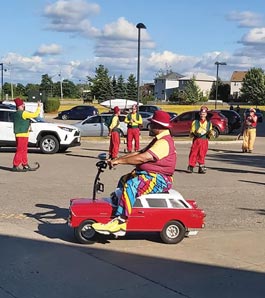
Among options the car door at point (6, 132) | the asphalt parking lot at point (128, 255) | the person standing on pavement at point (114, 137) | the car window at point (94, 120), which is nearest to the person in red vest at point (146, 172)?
the asphalt parking lot at point (128, 255)

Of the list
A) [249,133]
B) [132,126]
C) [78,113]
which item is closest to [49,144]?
[132,126]

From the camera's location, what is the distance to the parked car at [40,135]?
64.9 feet

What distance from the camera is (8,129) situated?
19.8 meters

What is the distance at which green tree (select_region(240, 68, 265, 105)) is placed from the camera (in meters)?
126

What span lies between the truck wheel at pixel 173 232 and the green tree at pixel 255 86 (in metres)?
123

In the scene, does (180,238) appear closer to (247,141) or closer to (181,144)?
(247,141)

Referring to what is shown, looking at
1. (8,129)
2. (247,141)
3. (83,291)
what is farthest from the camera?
(247,141)

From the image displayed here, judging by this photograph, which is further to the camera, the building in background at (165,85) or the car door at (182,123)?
the building in background at (165,85)

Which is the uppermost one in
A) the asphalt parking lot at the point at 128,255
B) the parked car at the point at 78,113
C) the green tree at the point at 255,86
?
the green tree at the point at 255,86

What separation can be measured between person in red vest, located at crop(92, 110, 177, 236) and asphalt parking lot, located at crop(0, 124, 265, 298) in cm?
30

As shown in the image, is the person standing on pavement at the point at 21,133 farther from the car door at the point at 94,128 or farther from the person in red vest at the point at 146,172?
the car door at the point at 94,128

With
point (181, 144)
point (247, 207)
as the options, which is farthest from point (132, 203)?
point (181, 144)

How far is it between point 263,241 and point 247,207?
2596mm

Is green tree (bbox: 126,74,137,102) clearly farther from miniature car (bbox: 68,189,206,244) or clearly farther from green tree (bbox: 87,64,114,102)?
miniature car (bbox: 68,189,206,244)
